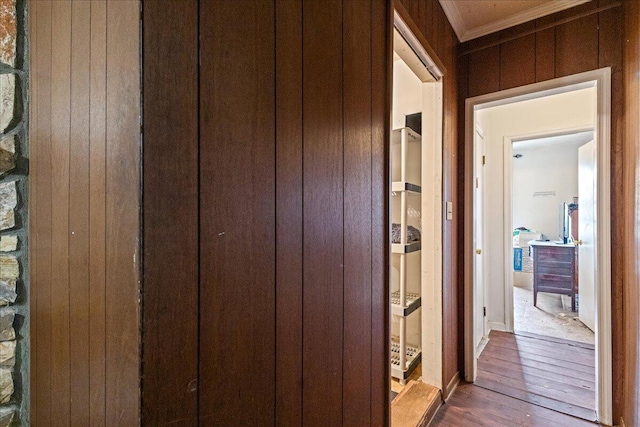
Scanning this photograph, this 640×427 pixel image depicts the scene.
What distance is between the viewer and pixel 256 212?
65 cm

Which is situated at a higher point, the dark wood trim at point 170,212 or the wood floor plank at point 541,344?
the dark wood trim at point 170,212

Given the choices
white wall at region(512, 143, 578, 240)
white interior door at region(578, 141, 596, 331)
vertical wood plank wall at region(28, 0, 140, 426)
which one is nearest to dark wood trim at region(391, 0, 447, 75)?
vertical wood plank wall at region(28, 0, 140, 426)

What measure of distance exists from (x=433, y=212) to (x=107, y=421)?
1839 mm

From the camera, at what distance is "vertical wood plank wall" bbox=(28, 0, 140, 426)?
0.49m

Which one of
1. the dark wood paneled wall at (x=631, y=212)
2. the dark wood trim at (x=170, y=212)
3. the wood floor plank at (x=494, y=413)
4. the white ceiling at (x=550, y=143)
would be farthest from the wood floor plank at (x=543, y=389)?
the white ceiling at (x=550, y=143)

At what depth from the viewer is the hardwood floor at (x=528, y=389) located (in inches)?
70.7

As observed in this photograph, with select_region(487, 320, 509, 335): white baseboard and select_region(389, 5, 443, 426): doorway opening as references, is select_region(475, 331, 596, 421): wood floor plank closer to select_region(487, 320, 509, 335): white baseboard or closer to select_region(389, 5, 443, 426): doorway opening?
select_region(487, 320, 509, 335): white baseboard

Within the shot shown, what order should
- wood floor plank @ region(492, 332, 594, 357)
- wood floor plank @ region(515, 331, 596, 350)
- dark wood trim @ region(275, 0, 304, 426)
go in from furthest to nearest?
1. wood floor plank @ region(515, 331, 596, 350)
2. wood floor plank @ region(492, 332, 594, 357)
3. dark wood trim @ region(275, 0, 304, 426)

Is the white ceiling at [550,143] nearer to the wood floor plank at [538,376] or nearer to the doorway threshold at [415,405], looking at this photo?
the wood floor plank at [538,376]

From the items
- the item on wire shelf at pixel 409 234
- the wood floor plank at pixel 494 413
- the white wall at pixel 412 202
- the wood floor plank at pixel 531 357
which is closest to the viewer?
the wood floor plank at pixel 494 413

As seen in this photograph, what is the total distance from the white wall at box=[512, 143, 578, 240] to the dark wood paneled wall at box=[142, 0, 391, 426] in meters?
6.20

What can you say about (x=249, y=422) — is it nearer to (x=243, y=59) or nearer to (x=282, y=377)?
(x=282, y=377)

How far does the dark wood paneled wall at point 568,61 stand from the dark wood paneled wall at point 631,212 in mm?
55

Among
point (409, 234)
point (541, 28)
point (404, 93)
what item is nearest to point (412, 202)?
point (409, 234)
